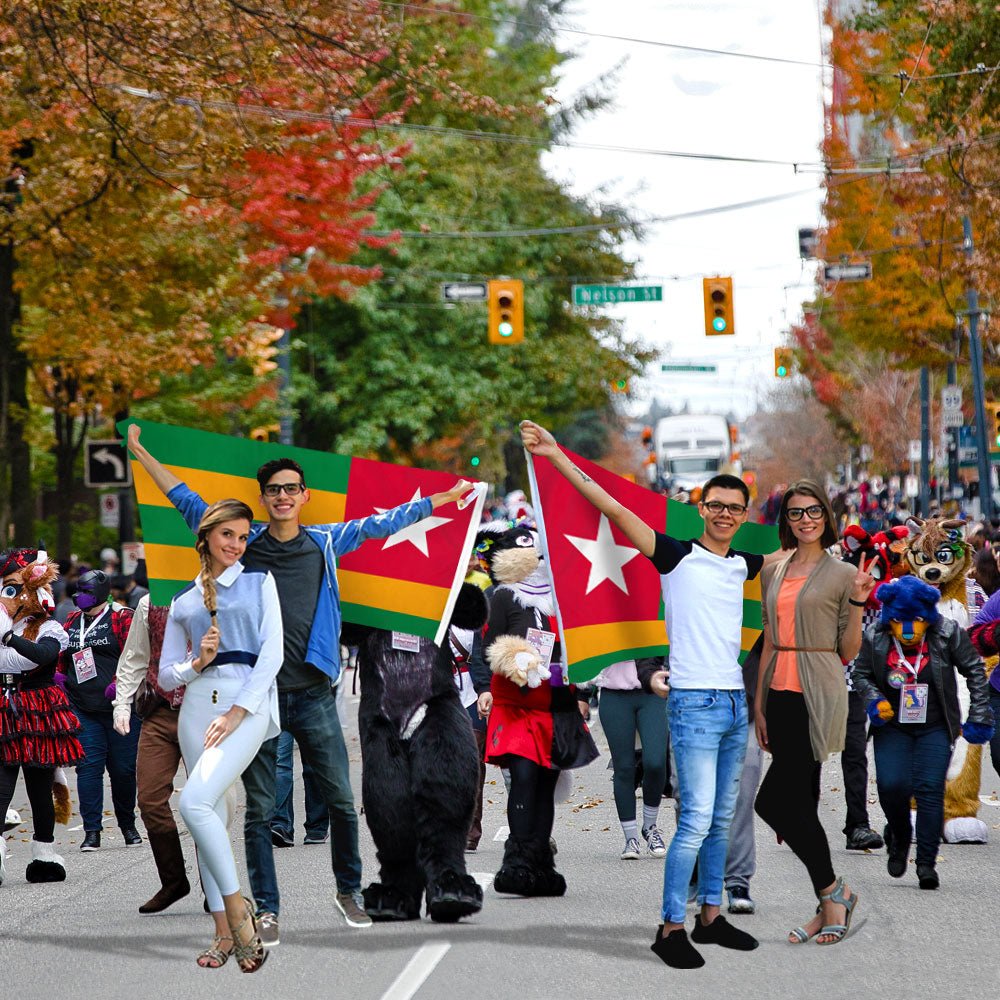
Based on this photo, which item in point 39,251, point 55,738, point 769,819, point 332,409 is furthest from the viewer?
point 332,409

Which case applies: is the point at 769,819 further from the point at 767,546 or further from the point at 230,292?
the point at 230,292

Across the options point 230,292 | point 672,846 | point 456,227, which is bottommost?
point 672,846

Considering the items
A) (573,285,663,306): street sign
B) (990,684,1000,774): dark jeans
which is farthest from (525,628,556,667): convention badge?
(573,285,663,306): street sign

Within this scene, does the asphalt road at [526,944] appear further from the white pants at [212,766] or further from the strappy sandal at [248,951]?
the white pants at [212,766]

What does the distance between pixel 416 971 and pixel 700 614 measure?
6.15ft

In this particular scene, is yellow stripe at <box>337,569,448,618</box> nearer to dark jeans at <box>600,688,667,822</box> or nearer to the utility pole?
dark jeans at <box>600,688,667,822</box>

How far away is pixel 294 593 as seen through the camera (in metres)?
8.17

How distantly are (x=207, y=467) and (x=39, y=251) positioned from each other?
13.8 metres

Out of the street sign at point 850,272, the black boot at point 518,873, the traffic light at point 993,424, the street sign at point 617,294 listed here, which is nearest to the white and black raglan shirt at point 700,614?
the black boot at point 518,873

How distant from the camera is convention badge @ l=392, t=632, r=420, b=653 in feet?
28.7

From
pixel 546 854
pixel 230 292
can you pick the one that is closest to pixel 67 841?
pixel 546 854

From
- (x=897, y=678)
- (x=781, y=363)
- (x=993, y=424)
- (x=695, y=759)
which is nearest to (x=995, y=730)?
(x=897, y=678)

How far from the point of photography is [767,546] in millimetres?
9305

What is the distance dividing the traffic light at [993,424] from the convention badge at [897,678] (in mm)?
27245
